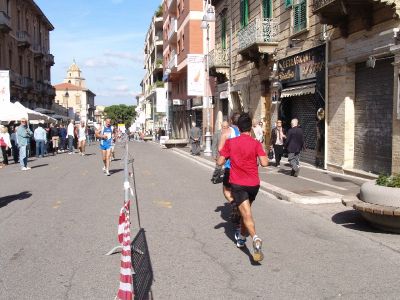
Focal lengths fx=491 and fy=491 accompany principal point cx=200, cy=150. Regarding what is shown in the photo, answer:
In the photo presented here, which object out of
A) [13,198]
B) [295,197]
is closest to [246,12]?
[295,197]

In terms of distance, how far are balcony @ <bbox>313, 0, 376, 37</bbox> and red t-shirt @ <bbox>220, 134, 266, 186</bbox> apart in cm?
733

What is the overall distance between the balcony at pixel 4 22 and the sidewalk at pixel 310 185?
30280mm

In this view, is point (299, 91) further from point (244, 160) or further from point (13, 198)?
point (244, 160)

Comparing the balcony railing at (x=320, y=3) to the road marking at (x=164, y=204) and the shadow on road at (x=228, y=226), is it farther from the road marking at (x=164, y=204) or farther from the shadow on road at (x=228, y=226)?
the road marking at (x=164, y=204)

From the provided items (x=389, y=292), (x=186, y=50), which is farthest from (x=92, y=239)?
(x=186, y=50)

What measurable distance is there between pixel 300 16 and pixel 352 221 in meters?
10.6

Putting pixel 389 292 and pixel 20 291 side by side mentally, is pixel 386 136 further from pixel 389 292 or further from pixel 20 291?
pixel 20 291

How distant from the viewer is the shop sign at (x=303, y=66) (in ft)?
51.4

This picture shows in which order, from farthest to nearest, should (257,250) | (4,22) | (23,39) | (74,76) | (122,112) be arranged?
(122,112) < (74,76) < (23,39) < (4,22) < (257,250)

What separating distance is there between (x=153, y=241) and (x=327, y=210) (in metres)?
3.73

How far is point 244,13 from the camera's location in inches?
907

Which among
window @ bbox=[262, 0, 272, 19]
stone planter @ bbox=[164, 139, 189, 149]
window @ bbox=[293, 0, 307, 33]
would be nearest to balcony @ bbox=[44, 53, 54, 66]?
stone planter @ bbox=[164, 139, 189, 149]

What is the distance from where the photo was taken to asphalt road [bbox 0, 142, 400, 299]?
15.5 feet

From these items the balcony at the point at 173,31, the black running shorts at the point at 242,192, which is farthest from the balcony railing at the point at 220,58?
the black running shorts at the point at 242,192
